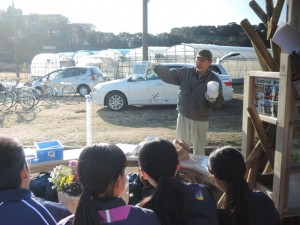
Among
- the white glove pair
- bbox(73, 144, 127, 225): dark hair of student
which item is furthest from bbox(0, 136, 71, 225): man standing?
the white glove pair

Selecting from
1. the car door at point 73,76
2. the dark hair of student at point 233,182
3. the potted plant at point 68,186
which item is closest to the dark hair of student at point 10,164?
the dark hair of student at point 233,182

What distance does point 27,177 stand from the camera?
5.97 ft

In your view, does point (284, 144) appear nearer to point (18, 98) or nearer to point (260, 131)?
point (260, 131)

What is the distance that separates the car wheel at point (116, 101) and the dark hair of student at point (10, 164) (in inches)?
401

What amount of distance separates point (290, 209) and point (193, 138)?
179cm

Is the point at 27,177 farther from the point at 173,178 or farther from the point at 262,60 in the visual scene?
the point at 262,60

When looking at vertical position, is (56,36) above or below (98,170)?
above

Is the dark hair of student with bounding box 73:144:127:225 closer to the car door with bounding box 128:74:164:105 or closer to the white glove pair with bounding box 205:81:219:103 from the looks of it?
the white glove pair with bounding box 205:81:219:103

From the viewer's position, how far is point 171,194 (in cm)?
185

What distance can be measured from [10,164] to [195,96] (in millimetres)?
3144

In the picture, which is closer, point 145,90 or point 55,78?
point 145,90

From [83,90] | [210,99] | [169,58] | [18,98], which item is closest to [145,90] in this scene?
[18,98]

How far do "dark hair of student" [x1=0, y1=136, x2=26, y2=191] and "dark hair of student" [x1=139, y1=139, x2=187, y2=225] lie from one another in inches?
25.6

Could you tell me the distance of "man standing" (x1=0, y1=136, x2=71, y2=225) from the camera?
5.41ft
